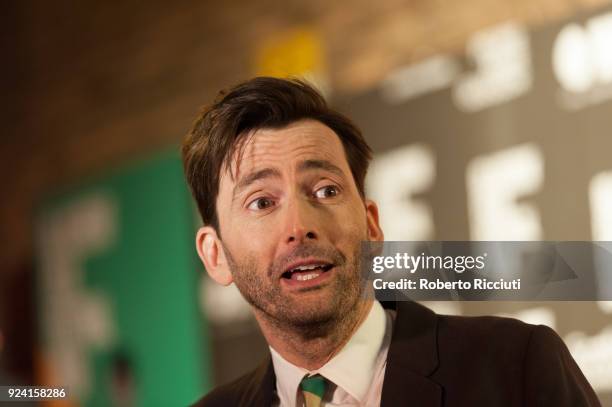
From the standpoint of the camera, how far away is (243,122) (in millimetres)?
1476

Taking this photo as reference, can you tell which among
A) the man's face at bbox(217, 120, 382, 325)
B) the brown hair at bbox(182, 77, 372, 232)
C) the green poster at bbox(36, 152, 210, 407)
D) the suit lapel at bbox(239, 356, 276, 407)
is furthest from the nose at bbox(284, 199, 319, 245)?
the green poster at bbox(36, 152, 210, 407)

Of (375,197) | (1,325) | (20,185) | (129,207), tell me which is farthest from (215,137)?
(20,185)

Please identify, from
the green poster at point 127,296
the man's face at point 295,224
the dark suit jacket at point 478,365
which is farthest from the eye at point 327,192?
the green poster at point 127,296

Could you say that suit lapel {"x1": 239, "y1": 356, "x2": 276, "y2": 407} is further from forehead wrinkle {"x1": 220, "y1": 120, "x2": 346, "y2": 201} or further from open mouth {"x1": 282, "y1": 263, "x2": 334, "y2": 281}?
forehead wrinkle {"x1": 220, "y1": 120, "x2": 346, "y2": 201}

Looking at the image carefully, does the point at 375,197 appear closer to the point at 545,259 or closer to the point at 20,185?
the point at 545,259

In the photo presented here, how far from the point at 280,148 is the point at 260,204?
0.10 m

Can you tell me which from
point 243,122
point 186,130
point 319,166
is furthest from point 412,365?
point 186,130

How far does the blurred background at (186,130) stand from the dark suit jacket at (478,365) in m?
0.10

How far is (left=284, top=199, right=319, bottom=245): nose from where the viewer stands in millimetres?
1414

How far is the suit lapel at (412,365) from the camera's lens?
139 centimetres

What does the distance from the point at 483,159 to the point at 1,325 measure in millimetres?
1302

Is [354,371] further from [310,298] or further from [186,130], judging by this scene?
[186,130]

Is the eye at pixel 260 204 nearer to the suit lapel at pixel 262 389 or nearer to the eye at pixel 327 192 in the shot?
the eye at pixel 327 192

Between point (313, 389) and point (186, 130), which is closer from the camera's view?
point (313, 389)
